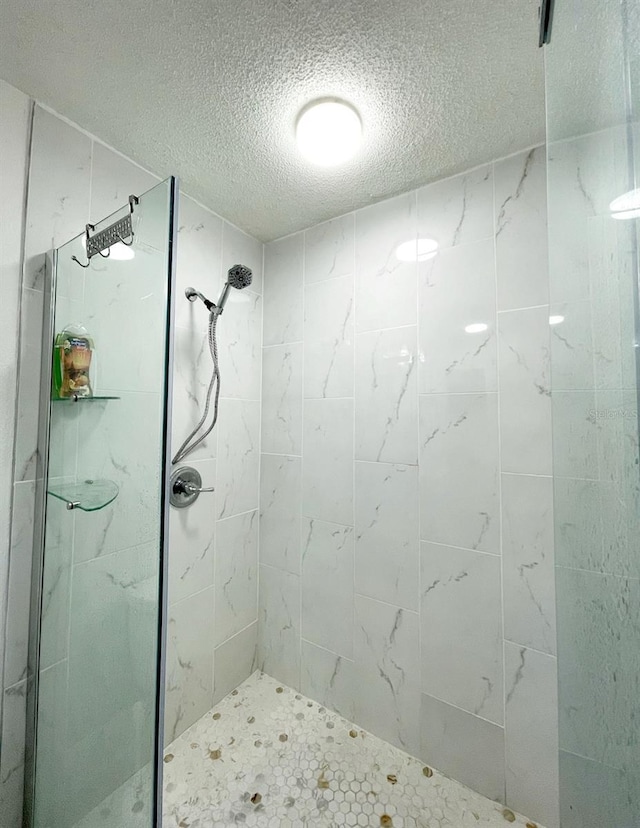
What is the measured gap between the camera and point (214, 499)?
1.50 meters

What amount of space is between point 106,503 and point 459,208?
1.40 metres

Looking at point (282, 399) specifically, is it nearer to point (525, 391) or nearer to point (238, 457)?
point (238, 457)

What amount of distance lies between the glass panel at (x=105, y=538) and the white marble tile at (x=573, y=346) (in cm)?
63

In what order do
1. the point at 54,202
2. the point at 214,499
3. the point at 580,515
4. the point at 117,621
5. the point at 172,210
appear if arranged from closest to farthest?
the point at 580,515 < the point at 172,210 < the point at 117,621 < the point at 54,202 < the point at 214,499

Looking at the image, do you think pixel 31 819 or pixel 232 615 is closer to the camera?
pixel 31 819

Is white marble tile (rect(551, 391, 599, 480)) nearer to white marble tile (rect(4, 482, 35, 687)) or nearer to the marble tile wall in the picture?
the marble tile wall

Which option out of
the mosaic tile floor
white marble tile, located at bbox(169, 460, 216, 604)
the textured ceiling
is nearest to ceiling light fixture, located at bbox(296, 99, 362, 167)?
the textured ceiling

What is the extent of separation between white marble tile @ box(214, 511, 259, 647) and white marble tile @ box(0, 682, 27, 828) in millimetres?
650

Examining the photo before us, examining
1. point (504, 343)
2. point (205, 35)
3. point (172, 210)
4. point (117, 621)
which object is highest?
point (205, 35)

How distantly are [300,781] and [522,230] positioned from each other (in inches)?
75.2

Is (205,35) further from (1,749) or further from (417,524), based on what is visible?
(1,749)

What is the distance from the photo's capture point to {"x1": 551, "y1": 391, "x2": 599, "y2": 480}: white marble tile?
400mm

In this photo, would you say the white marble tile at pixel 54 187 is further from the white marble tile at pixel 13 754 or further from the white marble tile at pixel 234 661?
the white marble tile at pixel 234 661

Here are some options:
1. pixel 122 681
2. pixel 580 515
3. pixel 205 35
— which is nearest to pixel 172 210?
pixel 205 35
